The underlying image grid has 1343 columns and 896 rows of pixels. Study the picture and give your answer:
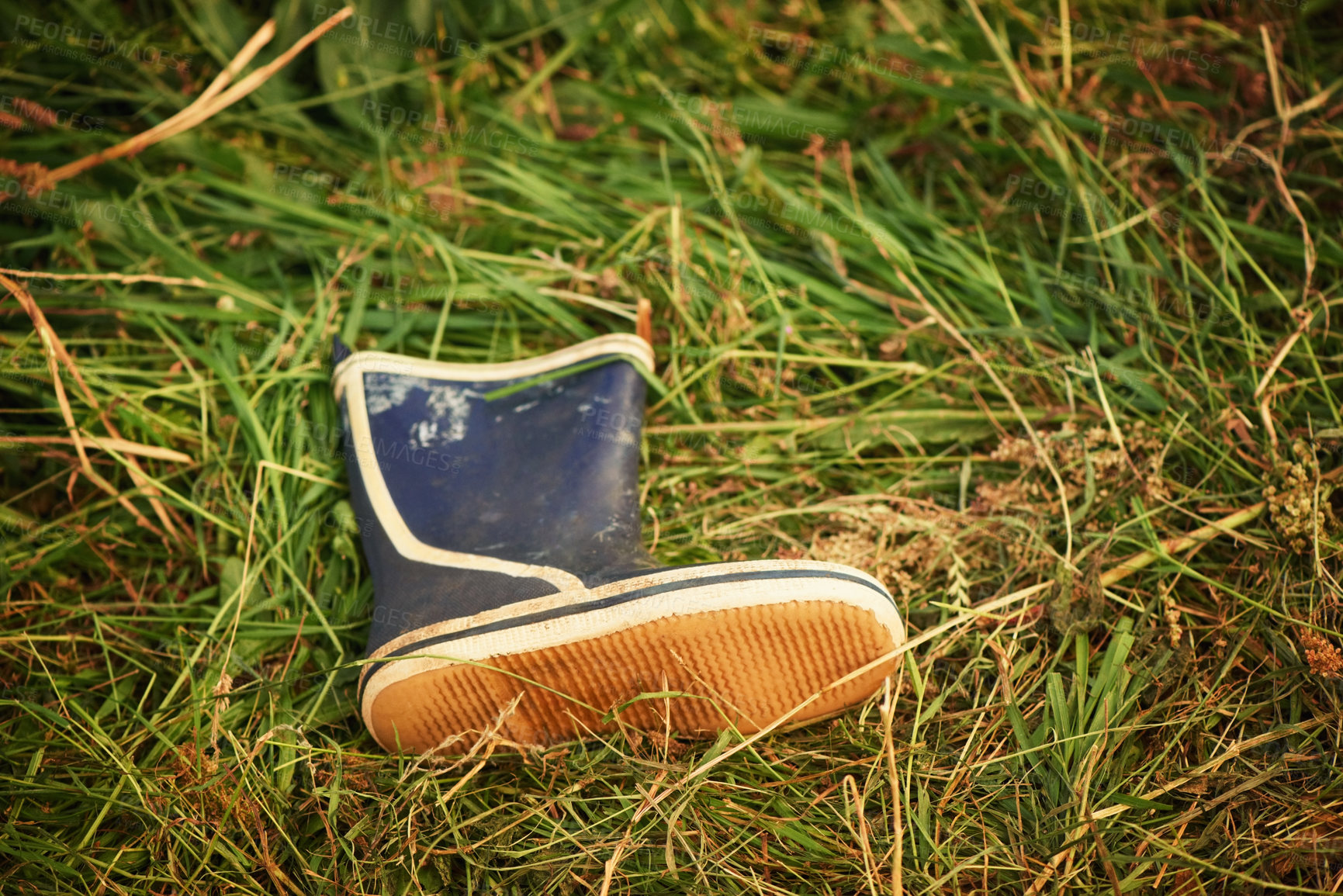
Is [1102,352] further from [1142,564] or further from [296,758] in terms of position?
[296,758]

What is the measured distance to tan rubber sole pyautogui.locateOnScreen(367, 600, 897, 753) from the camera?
1.14m

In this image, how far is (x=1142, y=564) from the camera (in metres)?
1.42

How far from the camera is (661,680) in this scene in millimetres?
1205
